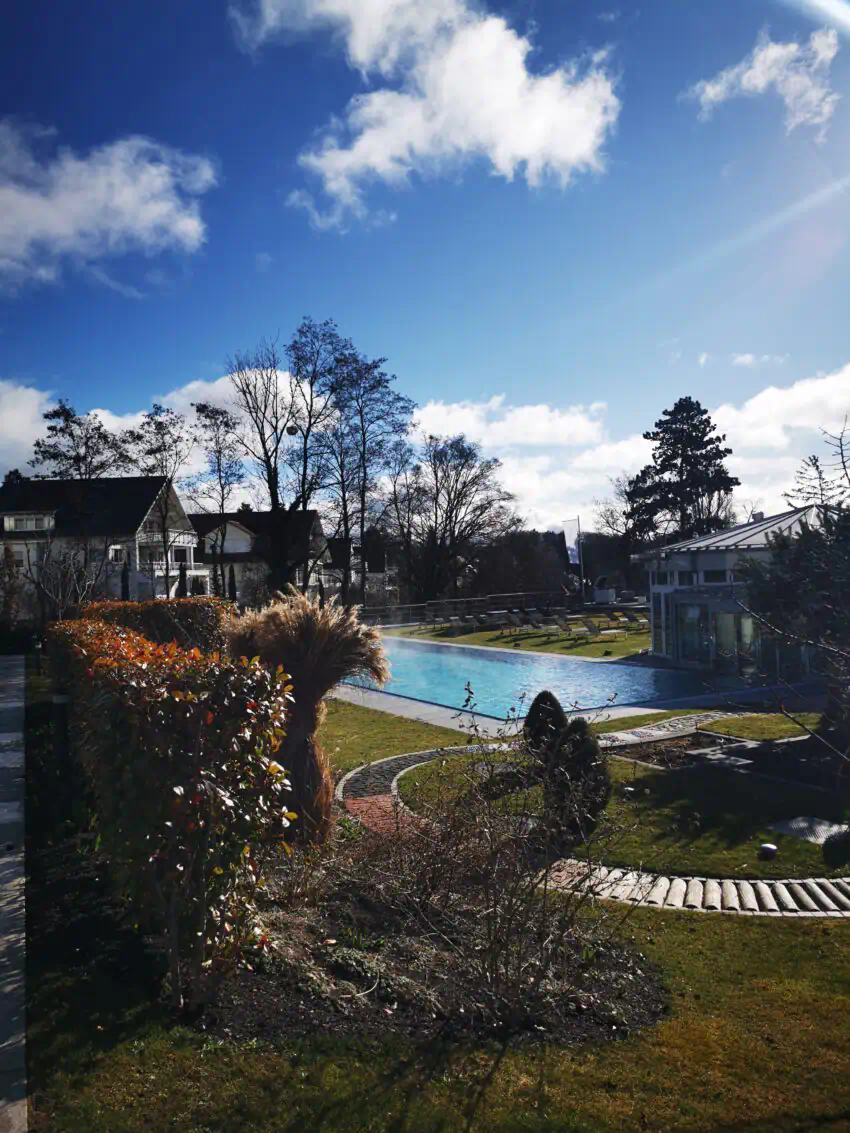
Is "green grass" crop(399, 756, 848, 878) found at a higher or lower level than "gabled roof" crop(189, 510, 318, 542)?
lower

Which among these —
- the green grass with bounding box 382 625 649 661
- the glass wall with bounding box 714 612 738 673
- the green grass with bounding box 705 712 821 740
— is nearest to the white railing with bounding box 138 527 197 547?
the green grass with bounding box 382 625 649 661

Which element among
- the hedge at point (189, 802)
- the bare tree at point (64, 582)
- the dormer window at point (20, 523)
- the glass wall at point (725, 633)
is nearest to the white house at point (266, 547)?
the bare tree at point (64, 582)

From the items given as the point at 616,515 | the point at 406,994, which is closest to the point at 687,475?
the point at 616,515

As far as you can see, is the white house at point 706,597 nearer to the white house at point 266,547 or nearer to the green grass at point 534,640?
the green grass at point 534,640

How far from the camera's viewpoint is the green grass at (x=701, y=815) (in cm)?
773

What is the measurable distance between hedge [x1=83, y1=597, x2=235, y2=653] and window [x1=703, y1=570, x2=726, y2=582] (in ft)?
45.8

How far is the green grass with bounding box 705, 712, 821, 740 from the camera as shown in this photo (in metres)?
13.6

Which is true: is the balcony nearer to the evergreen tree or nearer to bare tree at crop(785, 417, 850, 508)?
the evergreen tree

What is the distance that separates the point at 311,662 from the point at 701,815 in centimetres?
501

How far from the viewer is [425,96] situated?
32.4 feet

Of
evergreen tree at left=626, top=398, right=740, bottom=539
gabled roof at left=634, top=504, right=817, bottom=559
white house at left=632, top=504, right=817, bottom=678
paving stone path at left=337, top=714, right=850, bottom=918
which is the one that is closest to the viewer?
paving stone path at left=337, top=714, right=850, bottom=918

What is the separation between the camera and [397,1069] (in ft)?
12.5

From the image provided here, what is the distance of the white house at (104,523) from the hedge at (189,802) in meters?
28.8

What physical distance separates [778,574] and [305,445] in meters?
26.5
